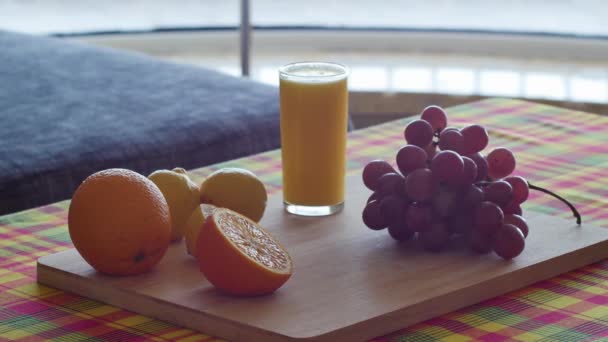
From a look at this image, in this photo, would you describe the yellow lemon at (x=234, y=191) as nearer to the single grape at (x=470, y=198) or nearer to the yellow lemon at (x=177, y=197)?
the yellow lemon at (x=177, y=197)

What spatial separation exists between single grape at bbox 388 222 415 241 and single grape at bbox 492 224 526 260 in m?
0.10

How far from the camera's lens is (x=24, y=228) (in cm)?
119

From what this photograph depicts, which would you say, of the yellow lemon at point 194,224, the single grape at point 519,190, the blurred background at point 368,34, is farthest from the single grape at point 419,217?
the blurred background at point 368,34

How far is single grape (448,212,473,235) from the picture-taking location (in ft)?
3.32

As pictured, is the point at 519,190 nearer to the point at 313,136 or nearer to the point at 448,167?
the point at 448,167

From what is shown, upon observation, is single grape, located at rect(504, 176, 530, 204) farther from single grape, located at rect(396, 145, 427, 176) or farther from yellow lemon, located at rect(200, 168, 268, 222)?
yellow lemon, located at rect(200, 168, 268, 222)

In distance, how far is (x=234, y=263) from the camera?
0.88 metres

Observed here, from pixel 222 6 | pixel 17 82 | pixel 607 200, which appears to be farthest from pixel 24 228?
pixel 222 6

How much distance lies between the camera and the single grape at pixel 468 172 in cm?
100

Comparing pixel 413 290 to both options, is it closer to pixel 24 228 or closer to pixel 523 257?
pixel 523 257

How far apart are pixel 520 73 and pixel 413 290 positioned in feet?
7.57

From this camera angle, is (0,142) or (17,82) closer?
(0,142)

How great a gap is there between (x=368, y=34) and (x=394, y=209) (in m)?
2.42

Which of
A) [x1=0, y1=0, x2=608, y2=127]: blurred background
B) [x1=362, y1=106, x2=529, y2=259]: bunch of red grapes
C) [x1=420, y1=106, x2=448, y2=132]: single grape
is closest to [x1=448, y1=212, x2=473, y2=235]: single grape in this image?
[x1=362, y1=106, x2=529, y2=259]: bunch of red grapes
